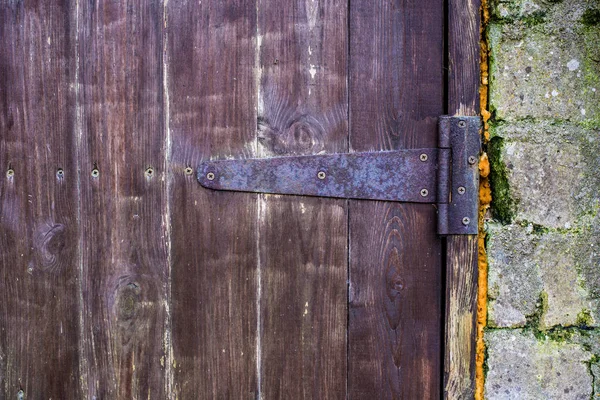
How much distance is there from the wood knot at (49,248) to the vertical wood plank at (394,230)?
616mm

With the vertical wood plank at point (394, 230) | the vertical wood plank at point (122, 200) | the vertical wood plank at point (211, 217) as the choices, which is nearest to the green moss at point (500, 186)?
the vertical wood plank at point (394, 230)

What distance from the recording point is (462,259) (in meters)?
0.90

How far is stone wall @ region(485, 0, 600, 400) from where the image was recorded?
0.86 metres

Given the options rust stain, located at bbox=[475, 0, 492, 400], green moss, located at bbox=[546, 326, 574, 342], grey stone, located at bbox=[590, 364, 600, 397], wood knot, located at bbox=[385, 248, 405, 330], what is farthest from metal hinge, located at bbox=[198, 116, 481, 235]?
grey stone, located at bbox=[590, 364, 600, 397]

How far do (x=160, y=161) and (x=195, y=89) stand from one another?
0.55 feet

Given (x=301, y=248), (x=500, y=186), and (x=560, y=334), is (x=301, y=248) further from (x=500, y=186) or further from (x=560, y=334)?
(x=560, y=334)

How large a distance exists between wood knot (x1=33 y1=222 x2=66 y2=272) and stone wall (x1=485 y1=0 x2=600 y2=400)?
0.91 m

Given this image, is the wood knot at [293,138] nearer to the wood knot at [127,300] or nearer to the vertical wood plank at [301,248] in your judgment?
the vertical wood plank at [301,248]

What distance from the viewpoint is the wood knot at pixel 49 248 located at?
37.1 inches

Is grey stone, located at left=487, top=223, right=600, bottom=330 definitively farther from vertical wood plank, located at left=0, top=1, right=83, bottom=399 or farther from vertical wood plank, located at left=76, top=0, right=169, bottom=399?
vertical wood plank, located at left=0, top=1, right=83, bottom=399

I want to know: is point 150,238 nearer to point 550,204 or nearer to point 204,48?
point 204,48

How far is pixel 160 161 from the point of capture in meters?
0.94

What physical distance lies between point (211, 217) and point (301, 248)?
200 mm

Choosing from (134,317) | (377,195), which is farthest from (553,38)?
(134,317)
